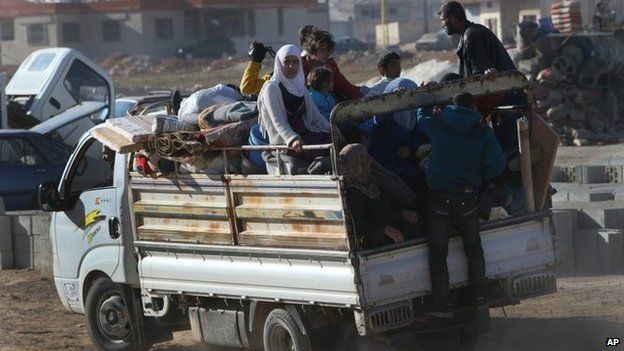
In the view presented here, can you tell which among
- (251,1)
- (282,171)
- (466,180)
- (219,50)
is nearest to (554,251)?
(466,180)

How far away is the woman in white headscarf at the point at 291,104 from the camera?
360 inches

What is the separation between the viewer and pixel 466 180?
28.8 feet

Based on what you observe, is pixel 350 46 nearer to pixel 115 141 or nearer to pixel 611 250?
pixel 611 250

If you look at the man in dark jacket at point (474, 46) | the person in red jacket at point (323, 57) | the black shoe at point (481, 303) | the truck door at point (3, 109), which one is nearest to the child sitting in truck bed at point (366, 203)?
the black shoe at point (481, 303)

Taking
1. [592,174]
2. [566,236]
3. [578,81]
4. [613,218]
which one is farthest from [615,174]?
[578,81]

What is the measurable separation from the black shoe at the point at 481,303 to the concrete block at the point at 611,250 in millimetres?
4316

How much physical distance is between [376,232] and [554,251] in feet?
5.35

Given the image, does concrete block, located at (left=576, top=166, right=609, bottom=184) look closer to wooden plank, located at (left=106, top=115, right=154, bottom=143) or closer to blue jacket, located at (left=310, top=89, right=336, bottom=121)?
wooden plank, located at (left=106, top=115, right=154, bottom=143)

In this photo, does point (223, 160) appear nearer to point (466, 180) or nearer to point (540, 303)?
point (466, 180)

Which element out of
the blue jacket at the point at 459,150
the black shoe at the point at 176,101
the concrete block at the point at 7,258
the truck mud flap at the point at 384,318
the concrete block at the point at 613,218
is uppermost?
the black shoe at the point at 176,101

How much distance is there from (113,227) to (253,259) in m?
1.87

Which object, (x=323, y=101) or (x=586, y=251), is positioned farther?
(x=586, y=251)

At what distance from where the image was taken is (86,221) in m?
11.0

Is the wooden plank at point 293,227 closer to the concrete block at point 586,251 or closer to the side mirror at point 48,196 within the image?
the side mirror at point 48,196
